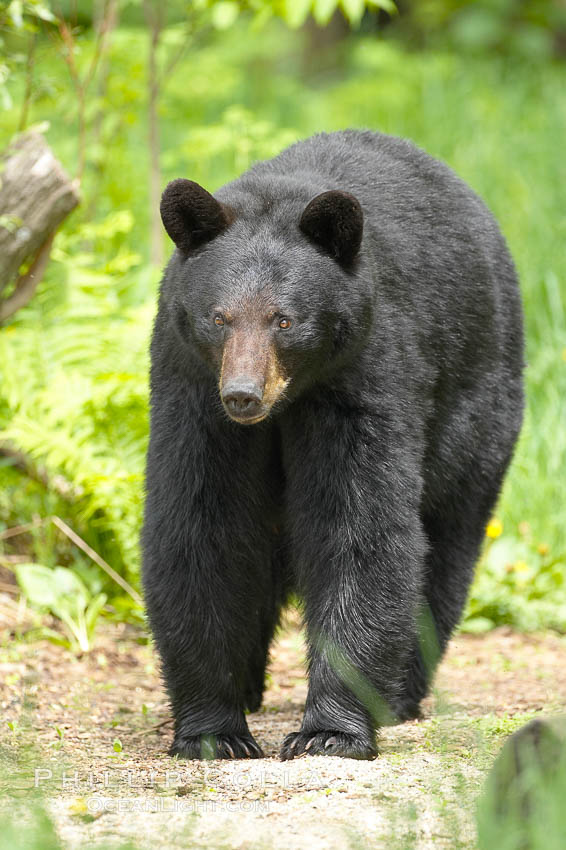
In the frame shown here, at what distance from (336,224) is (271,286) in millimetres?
309

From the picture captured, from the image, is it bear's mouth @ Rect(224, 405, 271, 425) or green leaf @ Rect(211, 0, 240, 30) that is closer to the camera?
bear's mouth @ Rect(224, 405, 271, 425)

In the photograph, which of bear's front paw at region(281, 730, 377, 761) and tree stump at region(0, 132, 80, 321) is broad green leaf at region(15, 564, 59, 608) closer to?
tree stump at region(0, 132, 80, 321)

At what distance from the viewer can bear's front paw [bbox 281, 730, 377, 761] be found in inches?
166

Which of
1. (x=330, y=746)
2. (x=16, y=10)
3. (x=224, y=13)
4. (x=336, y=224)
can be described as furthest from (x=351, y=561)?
(x=224, y=13)

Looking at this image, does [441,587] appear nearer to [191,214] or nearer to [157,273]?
[191,214]

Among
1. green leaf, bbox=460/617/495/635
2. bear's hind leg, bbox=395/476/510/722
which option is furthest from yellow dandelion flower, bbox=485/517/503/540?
bear's hind leg, bbox=395/476/510/722

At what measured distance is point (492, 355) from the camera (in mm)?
5293

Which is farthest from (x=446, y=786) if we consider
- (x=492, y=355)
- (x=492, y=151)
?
(x=492, y=151)

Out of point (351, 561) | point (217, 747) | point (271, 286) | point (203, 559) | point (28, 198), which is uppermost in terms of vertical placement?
point (28, 198)

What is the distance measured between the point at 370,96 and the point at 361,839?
10330mm

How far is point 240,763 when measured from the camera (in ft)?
13.5

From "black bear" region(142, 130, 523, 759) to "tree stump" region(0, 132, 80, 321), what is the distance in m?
1.92

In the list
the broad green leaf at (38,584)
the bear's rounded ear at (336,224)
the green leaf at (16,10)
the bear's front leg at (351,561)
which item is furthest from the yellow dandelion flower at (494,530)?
the green leaf at (16,10)

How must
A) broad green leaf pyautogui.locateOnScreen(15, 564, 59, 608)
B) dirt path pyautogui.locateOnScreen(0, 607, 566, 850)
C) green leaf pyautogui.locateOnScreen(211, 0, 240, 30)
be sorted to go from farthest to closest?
green leaf pyautogui.locateOnScreen(211, 0, 240, 30)
broad green leaf pyautogui.locateOnScreen(15, 564, 59, 608)
dirt path pyautogui.locateOnScreen(0, 607, 566, 850)
